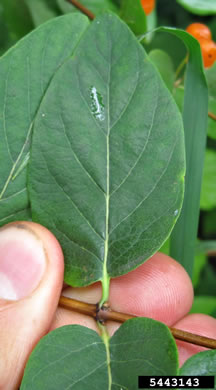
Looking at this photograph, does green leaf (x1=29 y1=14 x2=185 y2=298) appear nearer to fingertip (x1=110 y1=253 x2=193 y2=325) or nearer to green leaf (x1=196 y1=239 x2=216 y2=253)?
fingertip (x1=110 y1=253 x2=193 y2=325)

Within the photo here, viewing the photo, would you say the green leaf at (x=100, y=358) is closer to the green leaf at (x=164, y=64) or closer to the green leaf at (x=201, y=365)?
the green leaf at (x=201, y=365)

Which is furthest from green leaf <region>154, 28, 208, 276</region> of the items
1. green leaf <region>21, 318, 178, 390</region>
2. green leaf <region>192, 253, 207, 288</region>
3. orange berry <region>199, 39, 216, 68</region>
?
green leaf <region>192, 253, 207, 288</region>

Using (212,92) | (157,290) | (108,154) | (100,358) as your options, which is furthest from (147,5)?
(100,358)

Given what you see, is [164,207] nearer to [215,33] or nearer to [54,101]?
[54,101]

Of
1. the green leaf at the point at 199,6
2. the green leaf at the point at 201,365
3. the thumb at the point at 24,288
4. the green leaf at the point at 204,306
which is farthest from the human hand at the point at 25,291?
the green leaf at the point at 199,6

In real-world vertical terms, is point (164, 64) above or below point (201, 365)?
above

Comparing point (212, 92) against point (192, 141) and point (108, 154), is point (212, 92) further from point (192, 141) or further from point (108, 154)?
point (108, 154)

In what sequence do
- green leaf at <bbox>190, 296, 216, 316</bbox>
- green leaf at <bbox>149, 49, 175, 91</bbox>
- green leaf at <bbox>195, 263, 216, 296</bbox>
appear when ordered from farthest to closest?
green leaf at <bbox>195, 263, 216, 296</bbox>
green leaf at <bbox>190, 296, 216, 316</bbox>
green leaf at <bbox>149, 49, 175, 91</bbox>
